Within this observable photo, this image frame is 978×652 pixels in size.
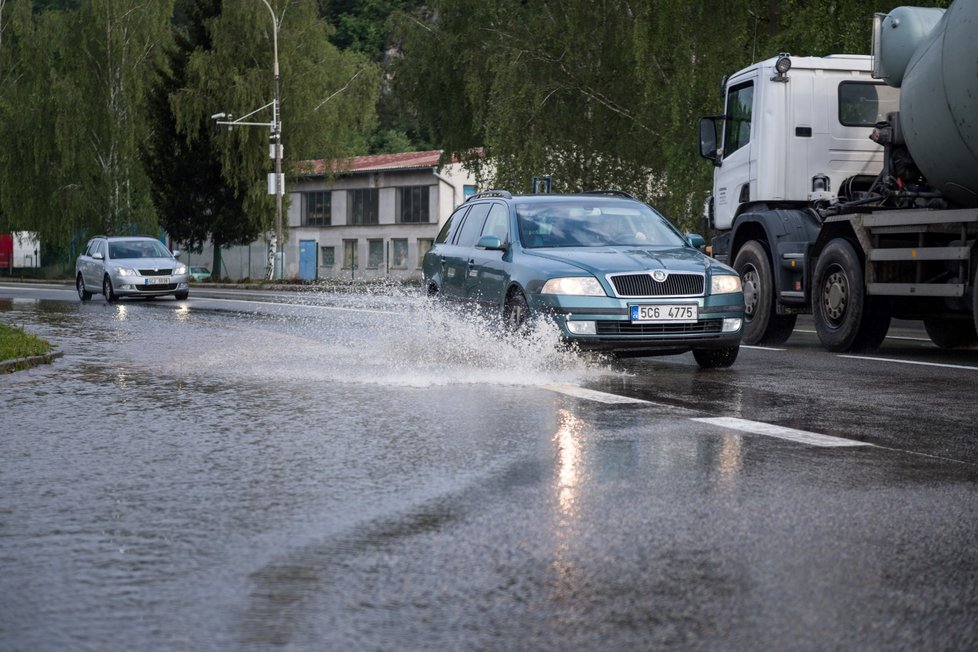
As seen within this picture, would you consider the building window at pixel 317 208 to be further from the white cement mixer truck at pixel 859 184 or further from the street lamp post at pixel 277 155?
the white cement mixer truck at pixel 859 184

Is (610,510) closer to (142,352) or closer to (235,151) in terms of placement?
(142,352)

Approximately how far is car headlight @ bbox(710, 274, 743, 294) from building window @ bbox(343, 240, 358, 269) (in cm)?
6684

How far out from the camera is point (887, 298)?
1612 cm

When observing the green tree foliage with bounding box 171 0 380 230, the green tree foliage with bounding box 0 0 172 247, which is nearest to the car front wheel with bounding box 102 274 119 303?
the green tree foliage with bounding box 171 0 380 230

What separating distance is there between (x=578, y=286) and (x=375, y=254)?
65.9 metres

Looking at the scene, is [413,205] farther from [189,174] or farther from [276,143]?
[276,143]

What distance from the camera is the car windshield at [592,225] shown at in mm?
14641

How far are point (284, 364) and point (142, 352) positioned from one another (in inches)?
107

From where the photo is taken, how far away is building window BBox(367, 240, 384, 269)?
78188 mm

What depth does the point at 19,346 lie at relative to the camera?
52.0 ft

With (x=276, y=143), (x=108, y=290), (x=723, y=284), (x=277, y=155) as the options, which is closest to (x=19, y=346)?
(x=723, y=284)

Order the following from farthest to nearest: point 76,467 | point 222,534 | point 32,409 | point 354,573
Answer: point 32,409, point 76,467, point 222,534, point 354,573

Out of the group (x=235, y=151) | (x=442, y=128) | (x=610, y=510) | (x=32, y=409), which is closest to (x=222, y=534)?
(x=610, y=510)

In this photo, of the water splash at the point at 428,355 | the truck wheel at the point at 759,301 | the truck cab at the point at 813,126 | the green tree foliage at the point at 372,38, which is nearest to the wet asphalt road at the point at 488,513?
the water splash at the point at 428,355
